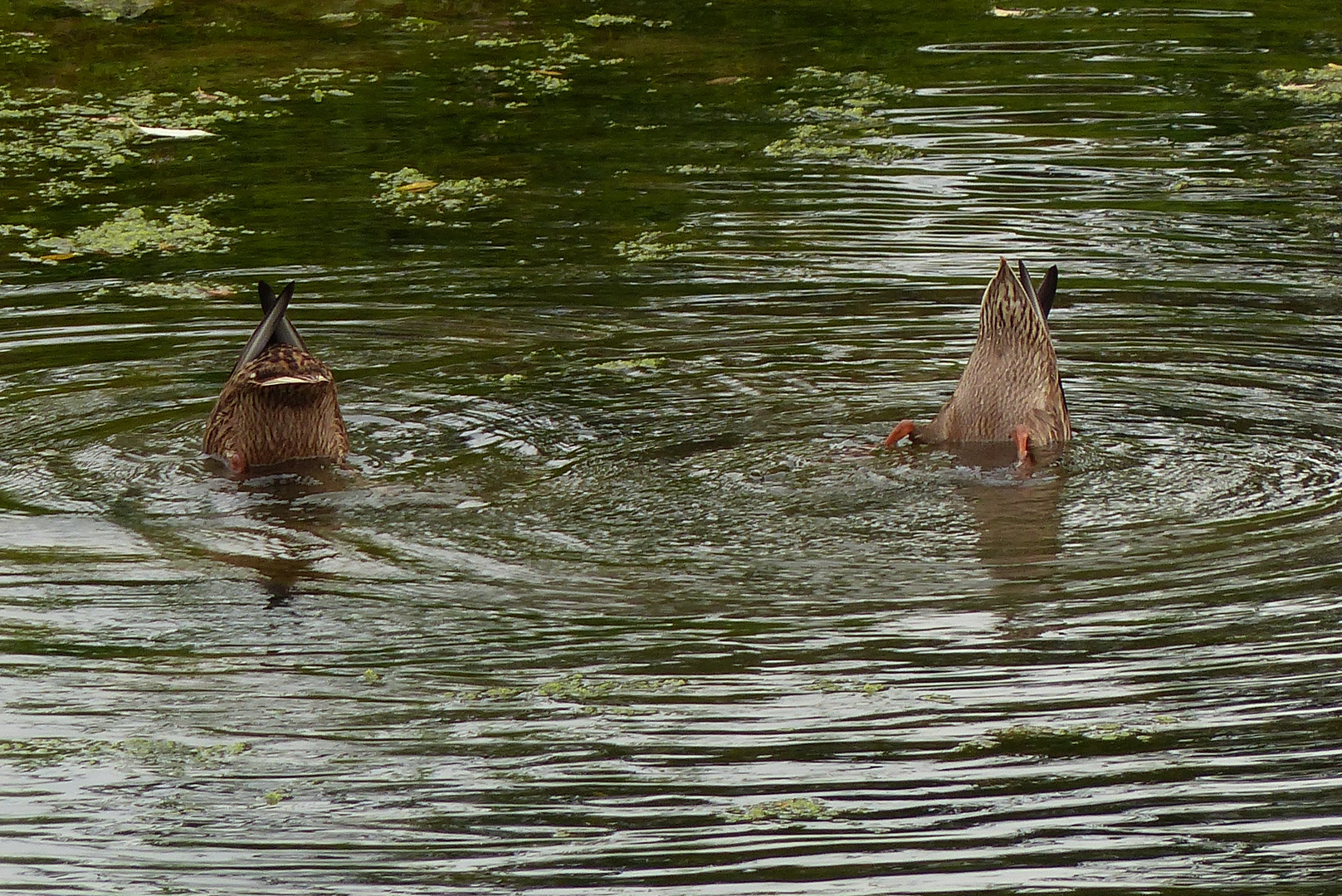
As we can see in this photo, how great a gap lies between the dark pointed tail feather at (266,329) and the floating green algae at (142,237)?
2.74 m

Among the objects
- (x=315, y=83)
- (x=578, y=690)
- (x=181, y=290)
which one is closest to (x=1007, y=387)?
(x=578, y=690)

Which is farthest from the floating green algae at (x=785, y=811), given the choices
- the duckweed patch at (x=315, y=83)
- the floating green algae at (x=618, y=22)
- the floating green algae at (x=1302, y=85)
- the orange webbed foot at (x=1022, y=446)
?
the floating green algae at (x=618, y=22)

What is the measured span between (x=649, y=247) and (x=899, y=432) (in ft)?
9.16

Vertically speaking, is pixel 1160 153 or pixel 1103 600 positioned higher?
pixel 1160 153

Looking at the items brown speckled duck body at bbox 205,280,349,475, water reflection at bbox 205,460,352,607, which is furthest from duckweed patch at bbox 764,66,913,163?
water reflection at bbox 205,460,352,607

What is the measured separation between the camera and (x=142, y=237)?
10.9m

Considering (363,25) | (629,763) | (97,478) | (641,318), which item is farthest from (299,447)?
(363,25)

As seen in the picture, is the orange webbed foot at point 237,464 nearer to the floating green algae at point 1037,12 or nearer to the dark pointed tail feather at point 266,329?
the dark pointed tail feather at point 266,329

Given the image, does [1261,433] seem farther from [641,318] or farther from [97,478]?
[97,478]

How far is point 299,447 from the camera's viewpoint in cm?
813

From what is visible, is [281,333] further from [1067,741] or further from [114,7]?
[114,7]

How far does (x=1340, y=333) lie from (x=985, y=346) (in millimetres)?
1966

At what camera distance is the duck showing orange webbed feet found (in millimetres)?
8008

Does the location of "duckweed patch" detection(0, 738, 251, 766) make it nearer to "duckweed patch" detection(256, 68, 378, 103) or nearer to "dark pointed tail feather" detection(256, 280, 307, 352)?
"dark pointed tail feather" detection(256, 280, 307, 352)
